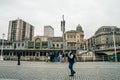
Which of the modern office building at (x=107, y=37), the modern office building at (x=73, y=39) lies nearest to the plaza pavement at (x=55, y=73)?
the modern office building at (x=73, y=39)

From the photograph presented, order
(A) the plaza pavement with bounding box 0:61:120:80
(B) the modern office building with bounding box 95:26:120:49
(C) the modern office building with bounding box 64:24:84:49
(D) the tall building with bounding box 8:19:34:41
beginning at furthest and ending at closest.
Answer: (D) the tall building with bounding box 8:19:34:41
(C) the modern office building with bounding box 64:24:84:49
(B) the modern office building with bounding box 95:26:120:49
(A) the plaza pavement with bounding box 0:61:120:80

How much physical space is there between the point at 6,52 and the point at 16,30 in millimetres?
53270

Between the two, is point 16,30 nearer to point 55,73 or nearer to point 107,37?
point 107,37

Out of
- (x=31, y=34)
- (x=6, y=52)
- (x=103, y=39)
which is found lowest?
(x=6, y=52)

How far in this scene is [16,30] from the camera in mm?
138500

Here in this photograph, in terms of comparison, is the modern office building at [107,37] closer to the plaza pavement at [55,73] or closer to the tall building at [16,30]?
the tall building at [16,30]

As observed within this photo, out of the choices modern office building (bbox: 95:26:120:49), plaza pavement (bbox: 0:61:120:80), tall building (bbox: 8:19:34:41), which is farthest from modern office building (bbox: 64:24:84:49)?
plaza pavement (bbox: 0:61:120:80)

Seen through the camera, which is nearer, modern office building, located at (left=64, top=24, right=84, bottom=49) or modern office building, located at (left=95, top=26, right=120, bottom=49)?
modern office building, located at (left=95, top=26, right=120, bottom=49)

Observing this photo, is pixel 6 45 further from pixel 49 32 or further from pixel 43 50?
pixel 49 32

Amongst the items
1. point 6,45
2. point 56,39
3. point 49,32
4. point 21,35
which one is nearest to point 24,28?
point 21,35

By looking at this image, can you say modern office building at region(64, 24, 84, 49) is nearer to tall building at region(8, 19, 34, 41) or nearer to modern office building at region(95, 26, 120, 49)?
modern office building at region(95, 26, 120, 49)

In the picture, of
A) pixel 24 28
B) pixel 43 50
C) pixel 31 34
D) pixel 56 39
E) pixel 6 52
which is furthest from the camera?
pixel 31 34

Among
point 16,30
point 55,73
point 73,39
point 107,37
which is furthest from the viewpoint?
point 16,30

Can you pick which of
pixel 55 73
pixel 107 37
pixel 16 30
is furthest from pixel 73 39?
pixel 55 73
